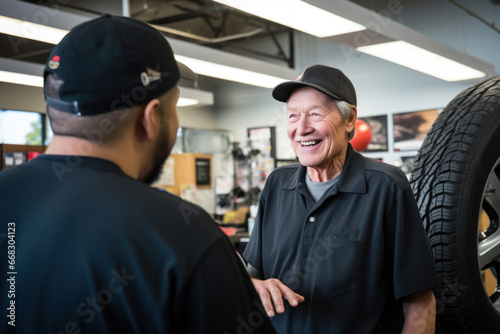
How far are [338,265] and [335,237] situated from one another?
0.08 meters

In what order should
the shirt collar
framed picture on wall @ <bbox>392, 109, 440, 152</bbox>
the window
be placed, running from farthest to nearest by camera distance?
framed picture on wall @ <bbox>392, 109, 440, 152</bbox> → the window → the shirt collar

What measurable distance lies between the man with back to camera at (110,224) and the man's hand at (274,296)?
507 mm

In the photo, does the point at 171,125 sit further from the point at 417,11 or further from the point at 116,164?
the point at 417,11

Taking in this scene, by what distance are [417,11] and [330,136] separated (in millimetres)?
7463

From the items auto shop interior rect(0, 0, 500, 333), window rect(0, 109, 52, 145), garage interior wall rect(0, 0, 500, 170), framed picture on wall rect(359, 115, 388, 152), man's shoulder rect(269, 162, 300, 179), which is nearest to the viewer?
man's shoulder rect(269, 162, 300, 179)

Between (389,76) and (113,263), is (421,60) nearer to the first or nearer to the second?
(389,76)

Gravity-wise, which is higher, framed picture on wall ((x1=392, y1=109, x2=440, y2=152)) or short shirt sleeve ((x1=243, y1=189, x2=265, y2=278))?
framed picture on wall ((x1=392, y1=109, x2=440, y2=152))

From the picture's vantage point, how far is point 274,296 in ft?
4.16

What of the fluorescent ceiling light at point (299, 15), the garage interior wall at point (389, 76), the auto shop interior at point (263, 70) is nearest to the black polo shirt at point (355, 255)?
the auto shop interior at point (263, 70)

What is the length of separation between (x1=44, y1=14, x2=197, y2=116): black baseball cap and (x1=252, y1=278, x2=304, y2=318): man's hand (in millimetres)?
685

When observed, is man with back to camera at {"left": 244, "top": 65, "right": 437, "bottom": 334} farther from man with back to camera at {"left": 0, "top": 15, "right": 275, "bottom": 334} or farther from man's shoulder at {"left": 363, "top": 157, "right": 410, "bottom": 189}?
man with back to camera at {"left": 0, "top": 15, "right": 275, "bottom": 334}

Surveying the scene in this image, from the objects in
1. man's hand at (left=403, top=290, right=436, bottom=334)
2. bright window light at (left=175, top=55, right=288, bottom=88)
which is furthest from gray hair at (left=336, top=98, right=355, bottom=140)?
bright window light at (left=175, top=55, right=288, bottom=88)

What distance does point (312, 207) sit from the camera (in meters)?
1.51

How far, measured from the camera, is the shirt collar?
1470 millimetres
